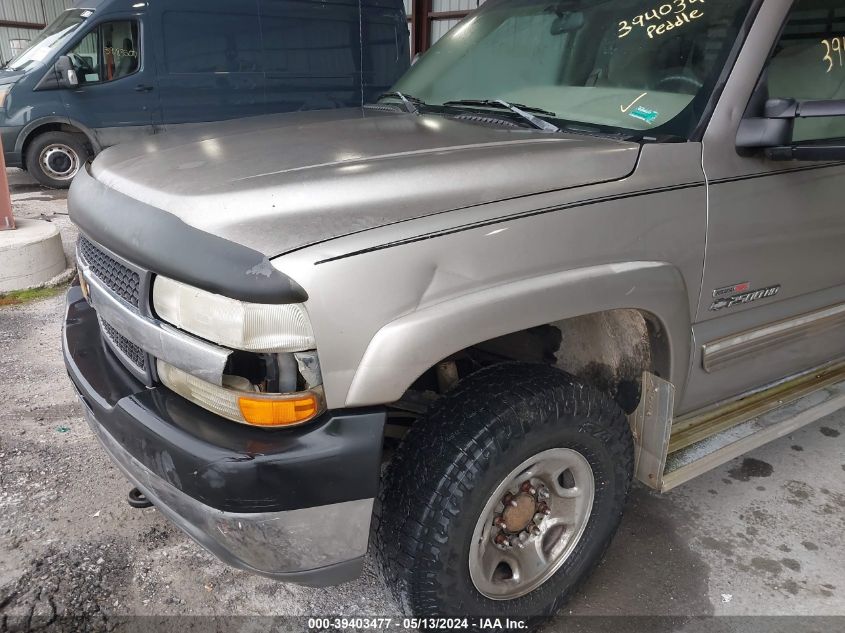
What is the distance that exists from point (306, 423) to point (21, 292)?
13.9ft

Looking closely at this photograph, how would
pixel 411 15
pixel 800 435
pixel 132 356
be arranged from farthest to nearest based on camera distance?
pixel 411 15 → pixel 800 435 → pixel 132 356

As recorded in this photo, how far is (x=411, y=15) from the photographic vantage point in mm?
13180

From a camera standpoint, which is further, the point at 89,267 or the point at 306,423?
the point at 89,267

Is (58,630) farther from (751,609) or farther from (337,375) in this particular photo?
(751,609)

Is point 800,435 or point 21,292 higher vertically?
point 21,292

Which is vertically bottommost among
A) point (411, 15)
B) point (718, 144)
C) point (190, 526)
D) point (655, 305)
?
point (190, 526)

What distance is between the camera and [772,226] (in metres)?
2.14

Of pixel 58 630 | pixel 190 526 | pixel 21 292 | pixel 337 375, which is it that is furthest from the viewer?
pixel 21 292

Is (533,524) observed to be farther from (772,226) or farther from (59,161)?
(59,161)

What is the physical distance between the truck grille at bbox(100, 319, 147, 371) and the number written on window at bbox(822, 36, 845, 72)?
251cm

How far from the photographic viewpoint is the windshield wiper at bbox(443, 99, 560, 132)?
2199 millimetres

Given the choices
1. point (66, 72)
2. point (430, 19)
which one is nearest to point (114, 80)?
point (66, 72)

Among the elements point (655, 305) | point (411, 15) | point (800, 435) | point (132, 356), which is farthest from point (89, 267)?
point (411, 15)
